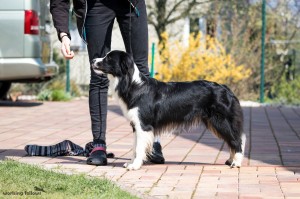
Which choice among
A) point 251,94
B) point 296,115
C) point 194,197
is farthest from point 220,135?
point 251,94

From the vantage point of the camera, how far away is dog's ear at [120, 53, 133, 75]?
5941mm

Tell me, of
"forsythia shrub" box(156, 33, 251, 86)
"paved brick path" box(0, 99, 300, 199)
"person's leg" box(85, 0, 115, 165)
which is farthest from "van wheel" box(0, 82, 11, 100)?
"person's leg" box(85, 0, 115, 165)

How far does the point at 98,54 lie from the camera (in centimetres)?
640

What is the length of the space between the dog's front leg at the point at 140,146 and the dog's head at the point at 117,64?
0.50 meters

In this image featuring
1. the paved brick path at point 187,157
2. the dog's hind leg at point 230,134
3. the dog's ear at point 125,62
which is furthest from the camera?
the dog's hind leg at point 230,134

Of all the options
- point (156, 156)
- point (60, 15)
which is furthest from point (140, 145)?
point (60, 15)

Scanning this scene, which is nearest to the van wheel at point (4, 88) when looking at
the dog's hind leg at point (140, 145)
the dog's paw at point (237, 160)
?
the dog's hind leg at point (140, 145)

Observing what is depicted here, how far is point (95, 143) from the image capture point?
6.48 metres

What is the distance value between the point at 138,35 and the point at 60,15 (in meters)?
0.69

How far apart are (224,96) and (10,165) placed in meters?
1.85

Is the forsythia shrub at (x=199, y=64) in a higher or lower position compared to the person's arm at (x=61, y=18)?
lower

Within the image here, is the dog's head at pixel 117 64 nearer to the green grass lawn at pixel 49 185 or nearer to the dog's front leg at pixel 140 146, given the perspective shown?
the dog's front leg at pixel 140 146

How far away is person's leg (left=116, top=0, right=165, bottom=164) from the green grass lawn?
115 centimetres

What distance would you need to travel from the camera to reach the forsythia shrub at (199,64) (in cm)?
1383
